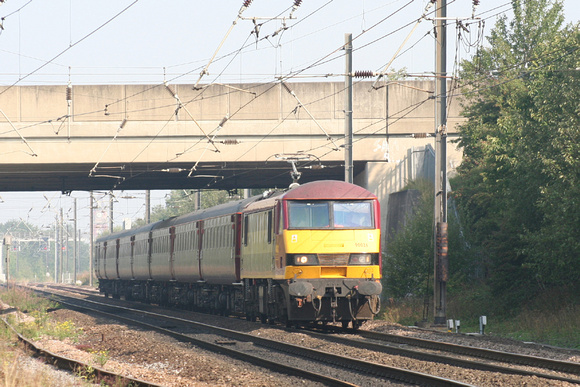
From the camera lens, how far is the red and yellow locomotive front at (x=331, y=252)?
20.9 meters

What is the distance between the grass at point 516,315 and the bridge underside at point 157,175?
990cm

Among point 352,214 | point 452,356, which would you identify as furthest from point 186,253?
point 452,356

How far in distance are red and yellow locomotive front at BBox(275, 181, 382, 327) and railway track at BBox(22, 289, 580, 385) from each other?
74 centimetres

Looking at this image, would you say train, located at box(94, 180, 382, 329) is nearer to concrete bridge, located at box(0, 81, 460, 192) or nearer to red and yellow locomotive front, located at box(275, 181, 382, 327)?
red and yellow locomotive front, located at box(275, 181, 382, 327)

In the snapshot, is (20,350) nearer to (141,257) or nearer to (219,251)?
(219,251)

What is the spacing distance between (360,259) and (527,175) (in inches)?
250

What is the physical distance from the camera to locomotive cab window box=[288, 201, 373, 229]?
21406mm

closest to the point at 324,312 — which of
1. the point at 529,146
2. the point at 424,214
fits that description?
the point at 529,146

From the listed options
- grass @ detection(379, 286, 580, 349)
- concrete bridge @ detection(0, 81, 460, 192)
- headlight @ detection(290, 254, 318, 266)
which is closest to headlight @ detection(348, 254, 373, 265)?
headlight @ detection(290, 254, 318, 266)

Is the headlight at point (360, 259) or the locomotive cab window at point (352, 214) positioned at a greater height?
the locomotive cab window at point (352, 214)

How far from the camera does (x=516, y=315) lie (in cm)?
2608

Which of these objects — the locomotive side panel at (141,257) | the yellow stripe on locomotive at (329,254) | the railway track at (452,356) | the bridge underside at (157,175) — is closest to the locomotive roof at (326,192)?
the yellow stripe on locomotive at (329,254)

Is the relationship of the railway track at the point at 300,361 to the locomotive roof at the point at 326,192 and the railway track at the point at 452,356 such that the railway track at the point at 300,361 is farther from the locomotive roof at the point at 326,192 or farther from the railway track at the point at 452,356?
the locomotive roof at the point at 326,192

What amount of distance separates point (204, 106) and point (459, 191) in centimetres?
1237
